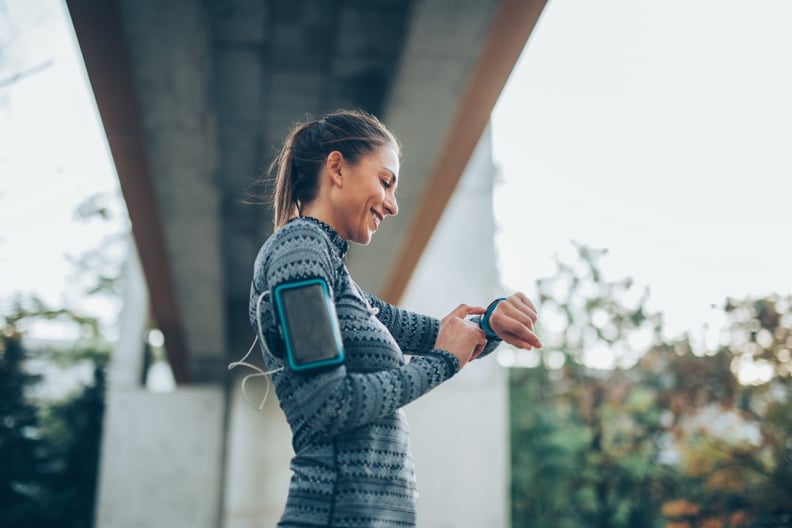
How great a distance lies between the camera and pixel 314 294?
1.10 metres

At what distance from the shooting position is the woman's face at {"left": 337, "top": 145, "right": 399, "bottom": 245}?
4.39 ft

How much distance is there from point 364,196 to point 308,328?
0.34 meters

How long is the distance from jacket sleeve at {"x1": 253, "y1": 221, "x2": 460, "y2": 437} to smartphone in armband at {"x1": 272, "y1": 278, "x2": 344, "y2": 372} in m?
0.02

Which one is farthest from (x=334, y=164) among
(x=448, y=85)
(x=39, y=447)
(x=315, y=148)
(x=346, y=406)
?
(x=39, y=447)

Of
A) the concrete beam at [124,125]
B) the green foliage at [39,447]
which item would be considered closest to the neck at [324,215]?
the concrete beam at [124,125]

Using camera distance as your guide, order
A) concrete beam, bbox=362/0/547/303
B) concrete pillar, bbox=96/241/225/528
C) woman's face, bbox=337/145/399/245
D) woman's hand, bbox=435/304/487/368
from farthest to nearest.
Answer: concrete pillar, bbox=96/241/225/528
concrete beam, bbox=362/0/547/303
woman's face, bbox=337/145/399/245
woman's hand, bbox=435/304/487/368

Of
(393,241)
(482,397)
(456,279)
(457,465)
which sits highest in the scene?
(456,279)

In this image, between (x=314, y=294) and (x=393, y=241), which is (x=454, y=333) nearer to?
(x=314, y=294)

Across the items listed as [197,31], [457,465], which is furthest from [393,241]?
[457,465]

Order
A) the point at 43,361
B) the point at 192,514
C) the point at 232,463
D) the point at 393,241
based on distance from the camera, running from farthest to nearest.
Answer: the point at 43,361 < the point at 192,514 < the point at 232,463 < the point at 393,241

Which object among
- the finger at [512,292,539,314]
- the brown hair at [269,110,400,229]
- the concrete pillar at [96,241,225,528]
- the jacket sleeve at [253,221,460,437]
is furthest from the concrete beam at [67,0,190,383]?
the concrete pillar at [96,241,225,528]

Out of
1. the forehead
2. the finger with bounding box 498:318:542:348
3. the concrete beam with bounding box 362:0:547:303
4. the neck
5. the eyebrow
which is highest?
the concrete beam with bounding box 362:0:547:303

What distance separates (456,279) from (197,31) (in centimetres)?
599

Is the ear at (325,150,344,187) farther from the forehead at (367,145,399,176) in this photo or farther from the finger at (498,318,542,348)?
the finger at (498,318,542,348)
